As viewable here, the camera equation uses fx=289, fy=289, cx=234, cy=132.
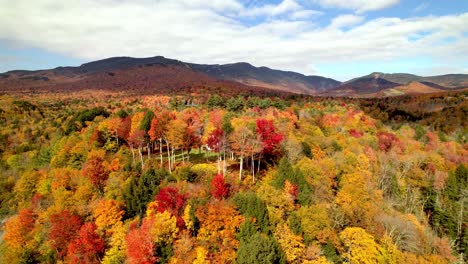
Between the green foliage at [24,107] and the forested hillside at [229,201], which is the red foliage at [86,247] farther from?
the green foliage at [24,107]

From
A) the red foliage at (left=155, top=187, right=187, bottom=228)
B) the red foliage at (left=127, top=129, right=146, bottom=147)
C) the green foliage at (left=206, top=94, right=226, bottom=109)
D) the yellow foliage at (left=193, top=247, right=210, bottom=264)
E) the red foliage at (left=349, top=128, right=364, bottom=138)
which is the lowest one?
the yellow foliage at (left=193, top=247, right=210, bottom=264)

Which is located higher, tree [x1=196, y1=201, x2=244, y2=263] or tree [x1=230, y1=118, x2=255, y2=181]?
tree [x1=230, y1=118, x2=255, y2=181]

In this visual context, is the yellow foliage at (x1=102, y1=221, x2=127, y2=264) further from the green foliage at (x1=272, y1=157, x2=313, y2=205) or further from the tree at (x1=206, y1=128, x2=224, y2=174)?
the green foliage at (x1=272, y1=157, x2=313, y2=205)

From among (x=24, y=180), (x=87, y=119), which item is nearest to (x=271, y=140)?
(x=24, y=180)

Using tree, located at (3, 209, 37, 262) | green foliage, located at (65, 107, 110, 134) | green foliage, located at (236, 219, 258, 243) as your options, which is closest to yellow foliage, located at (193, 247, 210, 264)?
green foliage, located at (236, 219, 258, 243)

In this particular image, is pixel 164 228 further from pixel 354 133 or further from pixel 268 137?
pixel 354 133
